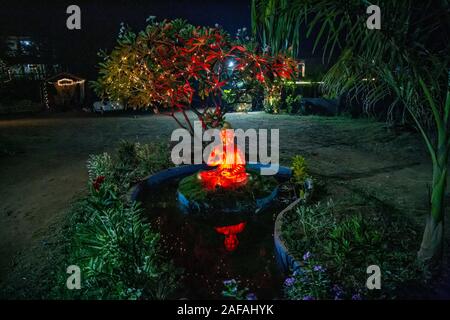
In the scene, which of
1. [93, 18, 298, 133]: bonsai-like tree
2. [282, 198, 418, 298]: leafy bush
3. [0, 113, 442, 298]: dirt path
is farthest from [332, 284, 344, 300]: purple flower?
[93, 18, 298, 133]: bonsai-like tree

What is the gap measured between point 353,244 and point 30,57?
28.1 meters

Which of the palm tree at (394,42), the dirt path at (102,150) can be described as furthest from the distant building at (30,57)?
the palm tree at (394,42)

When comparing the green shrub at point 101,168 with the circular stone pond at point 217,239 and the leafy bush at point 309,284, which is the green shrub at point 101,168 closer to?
the circular stone pond at point 217,239

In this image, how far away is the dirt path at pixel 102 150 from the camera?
19.7 ft

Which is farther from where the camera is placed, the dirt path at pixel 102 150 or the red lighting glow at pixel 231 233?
the dirt path at pixel 102 150

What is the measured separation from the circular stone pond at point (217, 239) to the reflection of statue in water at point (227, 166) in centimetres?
49

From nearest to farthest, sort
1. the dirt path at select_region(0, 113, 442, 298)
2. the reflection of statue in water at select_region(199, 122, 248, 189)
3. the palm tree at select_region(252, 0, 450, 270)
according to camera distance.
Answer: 1. the palm tree at select_region(252, 0, 450, 270)
2. the dirt path at select_region(0, 113, 442, 298)
3. the reflection of statue in water at select_region(199, 122, 248, 189)

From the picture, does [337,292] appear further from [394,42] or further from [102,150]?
[102,150]

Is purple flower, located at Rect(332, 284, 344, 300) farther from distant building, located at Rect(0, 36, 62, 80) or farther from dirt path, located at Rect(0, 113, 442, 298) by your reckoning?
Answer: distant building, located at Rect(0, 36, 62, 80)

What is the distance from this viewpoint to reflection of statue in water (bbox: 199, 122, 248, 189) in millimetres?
6879

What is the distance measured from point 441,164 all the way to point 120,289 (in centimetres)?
406

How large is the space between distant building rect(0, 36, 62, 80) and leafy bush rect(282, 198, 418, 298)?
25.4 meters

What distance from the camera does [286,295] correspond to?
4055 mm
